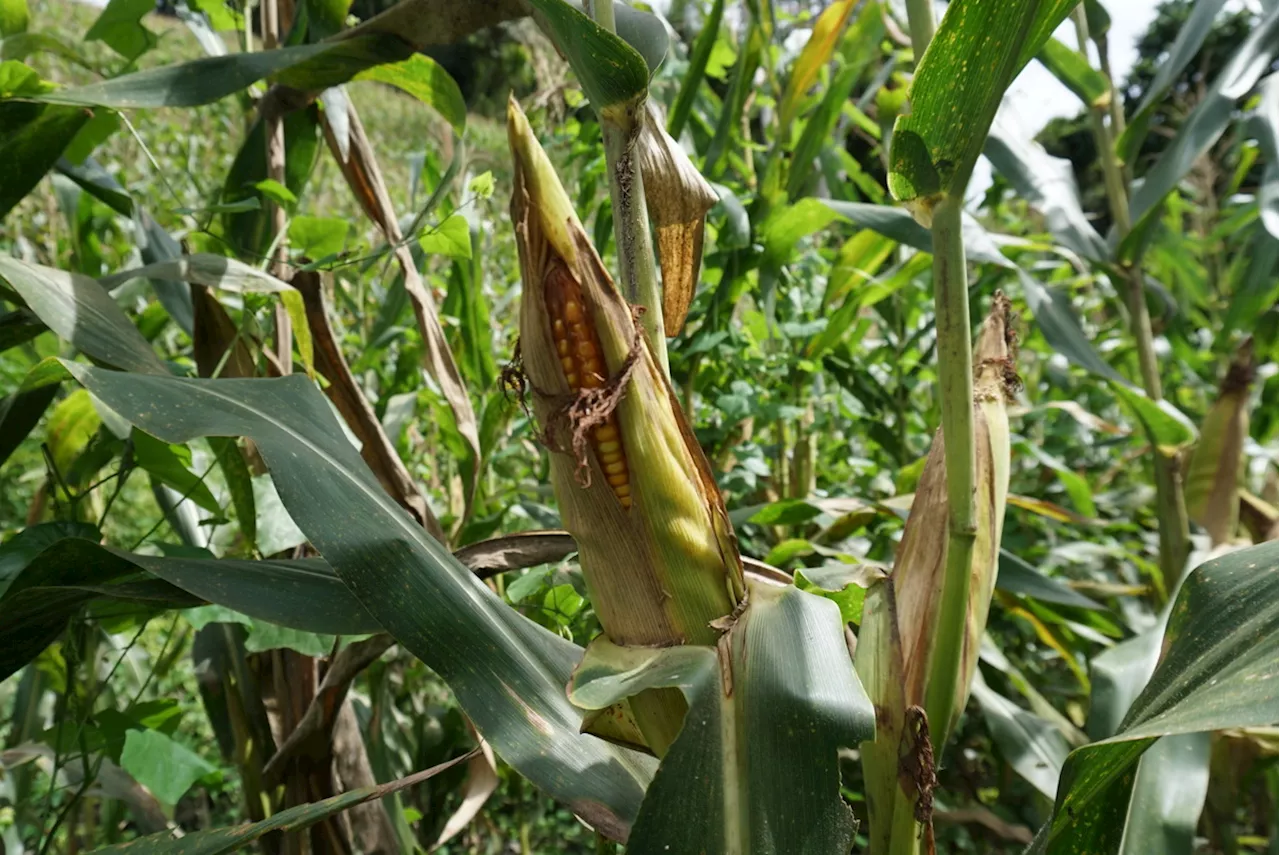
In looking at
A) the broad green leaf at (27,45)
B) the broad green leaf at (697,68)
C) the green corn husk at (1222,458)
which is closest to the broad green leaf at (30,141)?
the broad green leaf at (27,45)

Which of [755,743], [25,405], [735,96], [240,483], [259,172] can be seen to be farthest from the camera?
[735,96]

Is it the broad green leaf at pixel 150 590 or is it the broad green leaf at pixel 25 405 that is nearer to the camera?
the broad green leaf at pixel 150 590

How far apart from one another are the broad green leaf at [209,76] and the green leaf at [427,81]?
0.16 feet

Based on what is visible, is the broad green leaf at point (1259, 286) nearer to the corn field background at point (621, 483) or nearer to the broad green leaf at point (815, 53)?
the corn field background at point (621, 483)

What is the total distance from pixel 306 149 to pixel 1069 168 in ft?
3.46

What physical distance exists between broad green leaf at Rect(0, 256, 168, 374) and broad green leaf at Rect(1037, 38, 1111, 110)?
109 centimetres

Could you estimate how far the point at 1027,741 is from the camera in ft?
3.12

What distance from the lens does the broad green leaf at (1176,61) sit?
108 centimetres

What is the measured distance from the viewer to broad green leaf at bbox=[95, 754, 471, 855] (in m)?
0.48

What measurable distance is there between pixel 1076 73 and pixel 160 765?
1296mm

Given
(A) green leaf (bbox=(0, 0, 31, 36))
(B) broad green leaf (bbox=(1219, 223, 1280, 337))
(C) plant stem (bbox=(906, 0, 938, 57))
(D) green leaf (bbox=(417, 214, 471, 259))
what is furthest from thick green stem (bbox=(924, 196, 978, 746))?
(B) broad green leaf (bbox=(1219, 223, 1280, 337))

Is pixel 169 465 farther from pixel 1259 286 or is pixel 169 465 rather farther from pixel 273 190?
pixel 1259 286

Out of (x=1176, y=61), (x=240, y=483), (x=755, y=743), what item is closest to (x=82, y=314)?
(x=240, y=483)

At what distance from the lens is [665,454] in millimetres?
472
